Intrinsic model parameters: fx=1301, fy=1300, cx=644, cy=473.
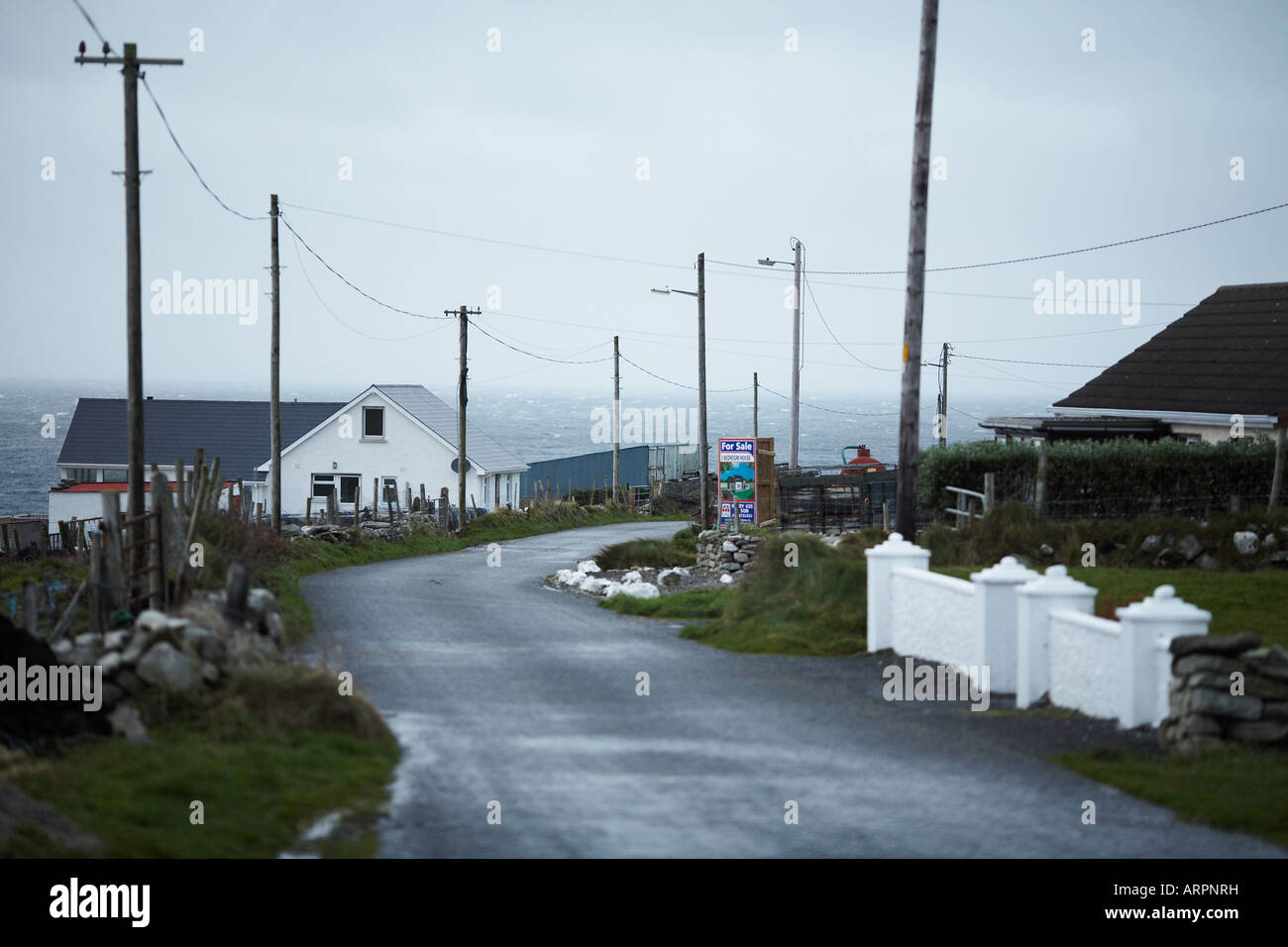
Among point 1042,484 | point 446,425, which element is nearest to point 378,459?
point 446,425

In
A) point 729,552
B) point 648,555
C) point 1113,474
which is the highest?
point 1113,474

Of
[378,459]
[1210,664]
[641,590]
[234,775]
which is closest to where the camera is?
[234,775]

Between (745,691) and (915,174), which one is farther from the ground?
(915,174)

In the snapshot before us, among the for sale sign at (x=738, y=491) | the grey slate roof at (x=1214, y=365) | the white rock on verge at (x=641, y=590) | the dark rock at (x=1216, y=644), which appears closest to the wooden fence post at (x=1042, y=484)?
the grey slate roof at (x=1214, y=365)

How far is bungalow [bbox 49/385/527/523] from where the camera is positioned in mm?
59812

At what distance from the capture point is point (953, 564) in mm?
20188

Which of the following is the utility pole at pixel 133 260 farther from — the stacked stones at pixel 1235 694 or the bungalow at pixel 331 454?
the bungalow at pixel 331 454

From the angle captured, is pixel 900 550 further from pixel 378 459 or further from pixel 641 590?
pixel 378 459

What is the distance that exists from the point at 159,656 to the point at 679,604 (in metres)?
12.8

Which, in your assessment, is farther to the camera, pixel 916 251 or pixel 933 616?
pixel 916 251

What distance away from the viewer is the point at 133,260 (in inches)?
727
